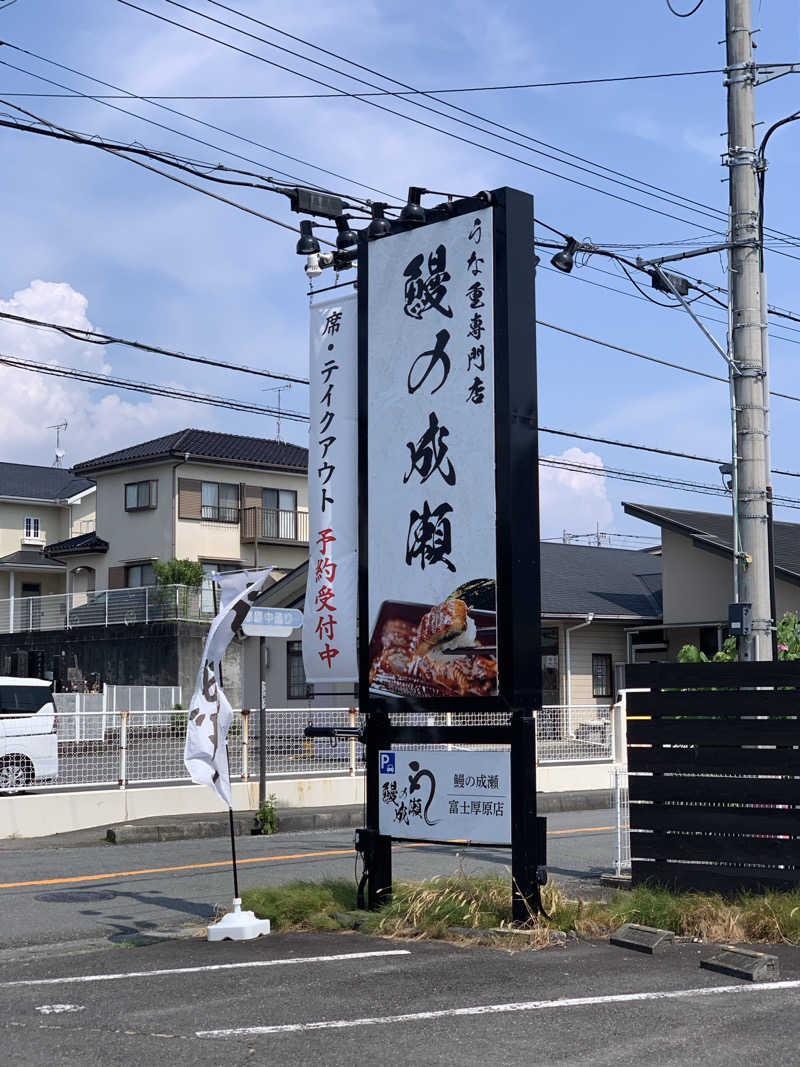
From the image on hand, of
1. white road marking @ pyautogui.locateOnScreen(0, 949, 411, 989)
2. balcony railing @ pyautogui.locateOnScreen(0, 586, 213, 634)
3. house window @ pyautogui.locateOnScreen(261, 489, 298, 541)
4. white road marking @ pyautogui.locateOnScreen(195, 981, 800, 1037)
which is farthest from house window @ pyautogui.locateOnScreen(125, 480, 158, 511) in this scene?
white road marking @ pyautogui.locateOnScreen(195, 981, 800, 1037)

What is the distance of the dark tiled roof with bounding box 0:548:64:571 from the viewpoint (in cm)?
4954

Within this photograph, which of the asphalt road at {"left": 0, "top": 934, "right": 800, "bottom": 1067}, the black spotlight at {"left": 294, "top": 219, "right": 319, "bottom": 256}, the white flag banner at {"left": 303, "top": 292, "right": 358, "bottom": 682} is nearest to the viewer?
the asphalt road at {"left": 0, "top": 934, "right": 800, "bottom": 1067}

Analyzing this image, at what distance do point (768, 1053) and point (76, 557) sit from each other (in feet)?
139

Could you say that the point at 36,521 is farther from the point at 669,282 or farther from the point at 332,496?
the point at 332,496

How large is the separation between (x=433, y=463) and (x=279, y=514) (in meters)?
35.2

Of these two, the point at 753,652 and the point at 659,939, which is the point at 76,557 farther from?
the point at 659,939

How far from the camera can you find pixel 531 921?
739 cm

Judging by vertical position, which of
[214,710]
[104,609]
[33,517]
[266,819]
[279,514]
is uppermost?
[33,517]

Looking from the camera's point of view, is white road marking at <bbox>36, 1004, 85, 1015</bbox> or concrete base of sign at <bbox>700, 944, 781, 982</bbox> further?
concrete base of sign at <bbox>700, 944, 781, 982</bbox>

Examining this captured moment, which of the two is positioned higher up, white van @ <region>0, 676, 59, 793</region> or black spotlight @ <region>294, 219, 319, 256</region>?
black spotlight @ <region>294, 219, 319, 256</region>

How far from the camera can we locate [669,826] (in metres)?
8.11

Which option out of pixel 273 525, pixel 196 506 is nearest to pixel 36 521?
pixel 196 506

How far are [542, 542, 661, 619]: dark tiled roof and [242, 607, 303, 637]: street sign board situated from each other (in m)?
16.3

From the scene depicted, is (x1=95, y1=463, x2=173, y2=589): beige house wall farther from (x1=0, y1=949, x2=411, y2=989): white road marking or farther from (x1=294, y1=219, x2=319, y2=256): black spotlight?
(x1=0, y1=949, x2=411, y2=989): white road marking
